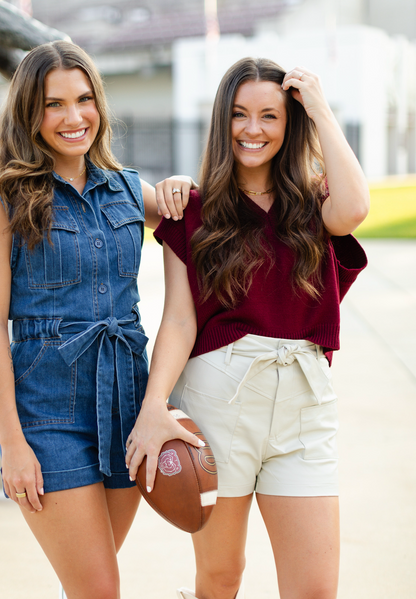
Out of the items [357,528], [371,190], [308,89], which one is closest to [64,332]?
[308,89]

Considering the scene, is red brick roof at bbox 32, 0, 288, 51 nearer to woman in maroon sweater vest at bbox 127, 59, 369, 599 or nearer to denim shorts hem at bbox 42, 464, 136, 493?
woman in maroon sweater vest at bbox 127, 59, 369, 599

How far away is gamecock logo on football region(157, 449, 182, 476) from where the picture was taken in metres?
2.10

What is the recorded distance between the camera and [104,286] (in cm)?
226

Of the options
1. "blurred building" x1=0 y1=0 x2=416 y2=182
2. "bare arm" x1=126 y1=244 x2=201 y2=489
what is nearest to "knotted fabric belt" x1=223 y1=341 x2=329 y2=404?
"bare arm" x1=126 y1=244 x2=201 y2=489

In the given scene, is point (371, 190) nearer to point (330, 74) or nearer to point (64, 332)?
point (330, 74)

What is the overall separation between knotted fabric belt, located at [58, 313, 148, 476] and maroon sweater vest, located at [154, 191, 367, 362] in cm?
26

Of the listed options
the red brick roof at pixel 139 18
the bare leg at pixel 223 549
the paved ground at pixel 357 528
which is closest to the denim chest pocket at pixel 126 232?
the bare leg at pixel 223 549

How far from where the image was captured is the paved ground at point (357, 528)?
3.23 meters

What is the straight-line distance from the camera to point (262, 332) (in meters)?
2.30

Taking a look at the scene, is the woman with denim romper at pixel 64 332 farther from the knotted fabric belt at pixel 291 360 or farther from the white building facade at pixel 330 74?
the white building facade at pixel 330 74

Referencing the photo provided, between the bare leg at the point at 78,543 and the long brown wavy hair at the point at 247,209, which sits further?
the long brown wavy hair at the point at 247,209

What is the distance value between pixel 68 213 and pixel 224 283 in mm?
586

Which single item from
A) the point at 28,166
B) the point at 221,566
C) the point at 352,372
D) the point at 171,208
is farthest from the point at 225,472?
the point at 352,372

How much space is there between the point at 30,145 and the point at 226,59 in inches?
993
